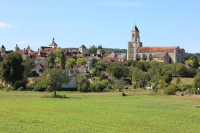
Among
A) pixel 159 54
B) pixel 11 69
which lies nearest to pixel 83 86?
pixel 11 69

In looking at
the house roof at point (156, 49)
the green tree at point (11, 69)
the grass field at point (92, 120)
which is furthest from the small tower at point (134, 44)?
Result: the grass field at point (92, 120)

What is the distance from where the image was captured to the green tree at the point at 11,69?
53.2 metres

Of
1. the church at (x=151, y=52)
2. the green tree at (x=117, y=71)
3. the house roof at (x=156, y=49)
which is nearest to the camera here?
the green tree at (x=117, y=71)

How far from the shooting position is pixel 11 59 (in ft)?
177

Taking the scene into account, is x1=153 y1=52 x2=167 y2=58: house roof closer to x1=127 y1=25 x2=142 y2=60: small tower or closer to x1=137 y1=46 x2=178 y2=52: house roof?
x1=137 y1=46 x2=178 y2=52: house roof

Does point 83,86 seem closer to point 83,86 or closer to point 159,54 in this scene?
point 83,86

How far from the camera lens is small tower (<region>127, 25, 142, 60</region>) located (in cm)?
12378

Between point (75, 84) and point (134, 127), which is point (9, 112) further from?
point (75, 84)

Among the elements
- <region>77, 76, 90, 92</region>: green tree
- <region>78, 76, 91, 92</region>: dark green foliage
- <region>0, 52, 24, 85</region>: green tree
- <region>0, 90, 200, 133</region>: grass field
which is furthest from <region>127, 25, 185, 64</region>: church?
<region>0, 90, 200, 133</region>: grass field

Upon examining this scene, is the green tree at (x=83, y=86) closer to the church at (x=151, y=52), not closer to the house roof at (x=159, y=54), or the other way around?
the church at (x=151, y=52)

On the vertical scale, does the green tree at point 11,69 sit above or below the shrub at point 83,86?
above

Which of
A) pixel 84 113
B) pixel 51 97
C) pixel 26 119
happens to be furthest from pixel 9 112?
pixel 51 97

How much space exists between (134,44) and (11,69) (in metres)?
78.7

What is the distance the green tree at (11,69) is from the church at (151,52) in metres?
70.1
